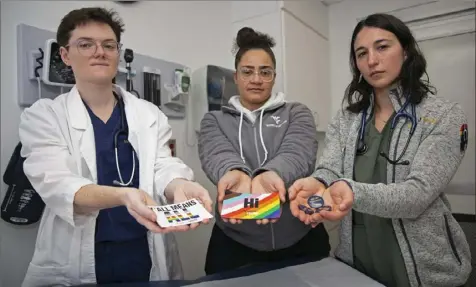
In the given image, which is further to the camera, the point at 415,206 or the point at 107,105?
the point at 107,105

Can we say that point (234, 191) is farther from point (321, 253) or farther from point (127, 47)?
point (127, 47)

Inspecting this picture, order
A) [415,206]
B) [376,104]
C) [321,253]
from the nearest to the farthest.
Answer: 1. [415,206]
2. [376,104]
3. [321,253]

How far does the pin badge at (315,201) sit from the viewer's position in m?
0.58

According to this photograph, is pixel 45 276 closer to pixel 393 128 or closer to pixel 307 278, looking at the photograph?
pixel 307 278

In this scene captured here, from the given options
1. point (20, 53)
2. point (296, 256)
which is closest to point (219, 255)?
point (296, 256)

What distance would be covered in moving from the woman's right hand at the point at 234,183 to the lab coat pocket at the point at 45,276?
1.14ft

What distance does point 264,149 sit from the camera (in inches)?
30.0

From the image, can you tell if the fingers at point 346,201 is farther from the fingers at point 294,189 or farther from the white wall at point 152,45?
the white wall at point 152,45

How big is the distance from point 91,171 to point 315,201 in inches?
17.7

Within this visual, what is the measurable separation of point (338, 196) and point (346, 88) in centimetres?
30

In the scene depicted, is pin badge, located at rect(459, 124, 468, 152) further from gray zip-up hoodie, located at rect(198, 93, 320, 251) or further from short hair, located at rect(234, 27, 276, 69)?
short hair, located at rect(234, 27, 276, 69)

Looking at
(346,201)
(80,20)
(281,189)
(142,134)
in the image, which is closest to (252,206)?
(281,189)

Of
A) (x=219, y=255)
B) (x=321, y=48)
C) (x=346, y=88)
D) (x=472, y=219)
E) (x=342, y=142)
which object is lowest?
(x=219, y=255)

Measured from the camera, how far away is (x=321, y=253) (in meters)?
0.78
